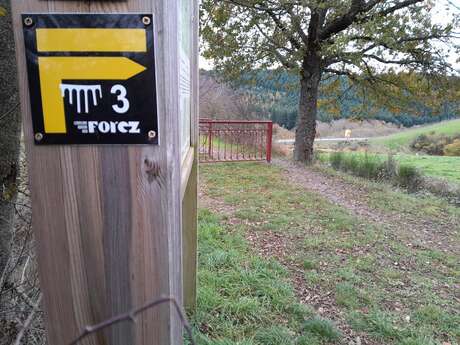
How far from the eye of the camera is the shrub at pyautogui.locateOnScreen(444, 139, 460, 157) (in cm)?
2614

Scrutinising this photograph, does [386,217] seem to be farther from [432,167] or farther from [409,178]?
[432,167]

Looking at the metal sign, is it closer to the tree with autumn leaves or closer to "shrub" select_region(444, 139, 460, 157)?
the tree with autumn leaves

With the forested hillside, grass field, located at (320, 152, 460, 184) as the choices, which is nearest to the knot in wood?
the forested hillside

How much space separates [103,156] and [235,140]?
831 centimetres

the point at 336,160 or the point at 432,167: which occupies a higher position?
the point at 336,160

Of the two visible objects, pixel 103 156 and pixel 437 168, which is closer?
pixel 103 156

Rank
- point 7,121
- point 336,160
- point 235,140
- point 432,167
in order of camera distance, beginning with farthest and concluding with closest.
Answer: point 432,167, point 336,160, point 235,140, point 7,121

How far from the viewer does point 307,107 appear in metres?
9.86

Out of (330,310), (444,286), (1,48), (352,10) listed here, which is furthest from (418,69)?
(1,48)

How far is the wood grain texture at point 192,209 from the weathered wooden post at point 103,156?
102 centimetres

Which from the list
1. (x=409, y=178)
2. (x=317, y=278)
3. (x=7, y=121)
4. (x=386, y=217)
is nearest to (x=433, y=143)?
(x=409, y=178)

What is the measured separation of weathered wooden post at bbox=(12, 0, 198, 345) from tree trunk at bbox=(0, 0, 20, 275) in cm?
84

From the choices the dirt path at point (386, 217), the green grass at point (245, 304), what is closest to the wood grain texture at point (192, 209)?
the green grass at point (245, 304)

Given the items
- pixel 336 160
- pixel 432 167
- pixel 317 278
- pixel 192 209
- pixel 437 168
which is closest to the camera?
pixel 192 209
